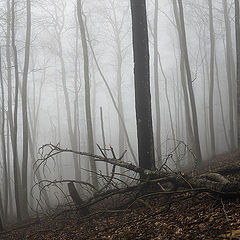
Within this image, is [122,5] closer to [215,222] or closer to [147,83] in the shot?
[147,83]

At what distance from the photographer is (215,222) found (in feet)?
8.37

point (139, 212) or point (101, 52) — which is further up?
point (101, 52)

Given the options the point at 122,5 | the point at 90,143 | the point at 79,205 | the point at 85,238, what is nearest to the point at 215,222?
the point at 85,238

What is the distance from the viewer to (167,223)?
315 centimetres

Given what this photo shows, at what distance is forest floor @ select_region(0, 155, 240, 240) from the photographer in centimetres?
246

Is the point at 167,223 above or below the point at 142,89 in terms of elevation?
below

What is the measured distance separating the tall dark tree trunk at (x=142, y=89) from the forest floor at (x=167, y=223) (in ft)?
3.13

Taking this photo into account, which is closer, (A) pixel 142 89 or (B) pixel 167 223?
(B) pixel 167 223

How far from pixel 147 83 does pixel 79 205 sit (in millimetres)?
2795

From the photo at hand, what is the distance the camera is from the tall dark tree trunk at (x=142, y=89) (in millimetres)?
4852

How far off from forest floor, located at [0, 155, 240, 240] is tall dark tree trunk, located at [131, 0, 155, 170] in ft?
3.13

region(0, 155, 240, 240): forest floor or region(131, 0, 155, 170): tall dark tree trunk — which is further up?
region(131, 0, 155, 170): tall dark tree trunk

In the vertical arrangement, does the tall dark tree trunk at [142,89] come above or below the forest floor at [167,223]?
above

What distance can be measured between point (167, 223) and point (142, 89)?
2.64 metres
